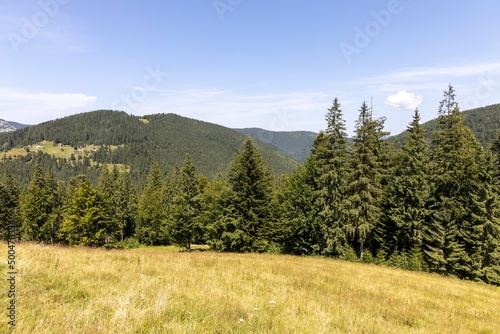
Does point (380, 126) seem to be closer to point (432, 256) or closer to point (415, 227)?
point (415, 227)

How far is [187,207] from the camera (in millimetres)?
46312

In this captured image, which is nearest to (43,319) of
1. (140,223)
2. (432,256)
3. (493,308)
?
(493,308)

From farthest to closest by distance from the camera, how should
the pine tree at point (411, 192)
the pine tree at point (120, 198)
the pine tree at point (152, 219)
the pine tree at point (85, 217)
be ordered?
the pine tree at point (120, 198)
the pine tree at point (152, 219)
the pine tree at point (85, 217)
the pine tree at point (411, 192)

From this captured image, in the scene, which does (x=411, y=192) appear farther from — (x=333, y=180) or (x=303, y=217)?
(x=303, y=217)

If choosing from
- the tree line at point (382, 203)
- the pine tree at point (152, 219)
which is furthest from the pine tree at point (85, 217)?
the tree line at point (382, 203)

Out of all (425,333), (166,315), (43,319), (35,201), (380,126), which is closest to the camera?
(43,319)

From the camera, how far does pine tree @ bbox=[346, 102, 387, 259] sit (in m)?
29.7

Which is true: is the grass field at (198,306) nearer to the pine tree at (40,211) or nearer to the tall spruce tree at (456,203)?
the tall spruce tree at (456,203)

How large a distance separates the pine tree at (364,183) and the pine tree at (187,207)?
24.4 metres

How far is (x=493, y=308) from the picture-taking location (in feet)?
41.3

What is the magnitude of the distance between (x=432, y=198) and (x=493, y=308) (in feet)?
66.1

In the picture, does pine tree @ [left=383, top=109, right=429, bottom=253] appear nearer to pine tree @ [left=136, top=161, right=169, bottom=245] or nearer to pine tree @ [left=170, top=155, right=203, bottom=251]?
pine tree @ [left=170, top=155, right=203, bottom=251]

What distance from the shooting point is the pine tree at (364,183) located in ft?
97.5

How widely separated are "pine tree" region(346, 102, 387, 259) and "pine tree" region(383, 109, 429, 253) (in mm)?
2114
